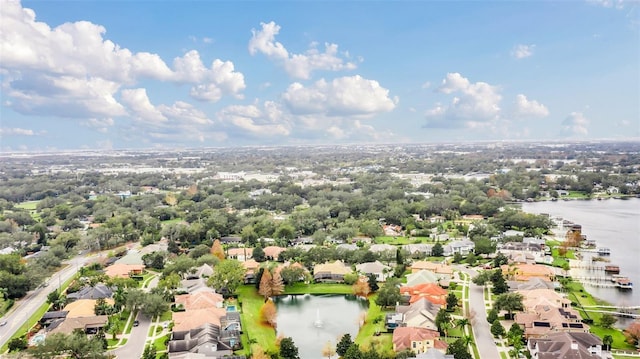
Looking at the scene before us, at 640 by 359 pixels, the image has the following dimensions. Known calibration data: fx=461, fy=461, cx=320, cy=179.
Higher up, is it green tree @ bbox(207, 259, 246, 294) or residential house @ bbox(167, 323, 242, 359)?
green tree @ bbox(207, 259, 246, 294)

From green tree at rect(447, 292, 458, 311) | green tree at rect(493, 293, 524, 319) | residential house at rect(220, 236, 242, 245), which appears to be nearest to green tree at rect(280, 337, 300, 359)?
green tree at rect(447, 292, 458, 311)

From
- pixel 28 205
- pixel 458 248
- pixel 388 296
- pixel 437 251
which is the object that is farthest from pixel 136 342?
pixel 28 205

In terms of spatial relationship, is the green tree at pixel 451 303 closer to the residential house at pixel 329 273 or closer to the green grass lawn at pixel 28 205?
the residential house at pixel 329 273

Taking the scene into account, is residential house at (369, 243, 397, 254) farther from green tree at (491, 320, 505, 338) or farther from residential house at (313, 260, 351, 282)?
green tree at (491, 320, 505, 338)

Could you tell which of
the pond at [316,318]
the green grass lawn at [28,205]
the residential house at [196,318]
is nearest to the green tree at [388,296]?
the pond at [316,318]

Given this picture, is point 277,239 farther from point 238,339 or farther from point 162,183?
Answer: point 162,183

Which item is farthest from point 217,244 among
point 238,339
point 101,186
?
point 101,186
